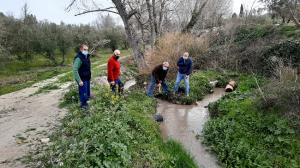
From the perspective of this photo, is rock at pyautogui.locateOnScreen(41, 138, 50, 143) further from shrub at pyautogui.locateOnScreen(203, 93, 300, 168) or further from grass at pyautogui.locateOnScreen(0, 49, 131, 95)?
grass at pyautogui.locateOnScreen(0, 49, 131, 95)

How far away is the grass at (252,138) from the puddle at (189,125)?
364 mm

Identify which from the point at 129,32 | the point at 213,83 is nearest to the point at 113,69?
the point at 213,83

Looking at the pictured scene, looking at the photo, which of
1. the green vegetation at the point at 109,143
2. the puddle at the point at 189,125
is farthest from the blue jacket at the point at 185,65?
the green vegetation at the point at 109,143

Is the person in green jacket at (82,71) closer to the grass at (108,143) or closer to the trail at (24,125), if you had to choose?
the grass at (108,143)

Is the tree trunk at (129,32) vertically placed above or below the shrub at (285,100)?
above

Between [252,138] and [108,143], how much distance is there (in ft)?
15.0

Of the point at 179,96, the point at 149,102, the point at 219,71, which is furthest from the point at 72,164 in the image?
the point at 219,71

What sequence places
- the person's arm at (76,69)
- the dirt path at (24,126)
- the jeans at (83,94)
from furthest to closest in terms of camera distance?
the jeans at (83,94) → the person's arm at (76,69) → the dirt path at (24,126)

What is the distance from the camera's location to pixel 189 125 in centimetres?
1161

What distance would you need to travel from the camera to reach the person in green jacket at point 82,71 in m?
10.1

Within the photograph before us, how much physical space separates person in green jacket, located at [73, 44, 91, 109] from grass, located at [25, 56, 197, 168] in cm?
41

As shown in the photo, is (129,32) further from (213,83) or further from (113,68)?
(113,68)

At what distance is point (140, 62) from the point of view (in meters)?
20.8

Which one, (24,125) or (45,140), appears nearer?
(45,140)
